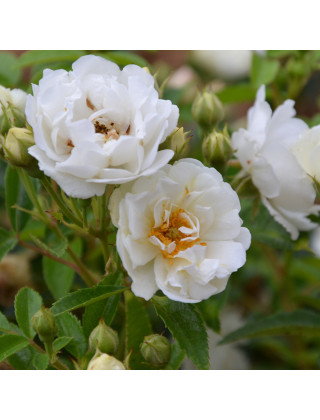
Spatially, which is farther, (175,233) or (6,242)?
(6,242)

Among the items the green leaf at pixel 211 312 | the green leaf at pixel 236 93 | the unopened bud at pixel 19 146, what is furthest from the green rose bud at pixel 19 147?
the green leaf at pixel 236 93

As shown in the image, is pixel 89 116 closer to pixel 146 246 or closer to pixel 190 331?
pixel 146 246

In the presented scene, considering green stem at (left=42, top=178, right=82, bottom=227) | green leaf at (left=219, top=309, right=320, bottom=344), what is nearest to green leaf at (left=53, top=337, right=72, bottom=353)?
green stem at (left=42, top=178, right=82, bottom=227)

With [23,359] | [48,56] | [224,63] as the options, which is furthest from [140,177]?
[224,63]

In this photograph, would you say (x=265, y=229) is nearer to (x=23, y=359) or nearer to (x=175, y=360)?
(x=175, y=360)

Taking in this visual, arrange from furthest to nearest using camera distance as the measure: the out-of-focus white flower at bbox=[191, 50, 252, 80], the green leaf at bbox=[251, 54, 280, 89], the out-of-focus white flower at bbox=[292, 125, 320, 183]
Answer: the out-of-focus white flower at bbox=[191, 50, 252, 80] < the green leaf at bbox=[251, 54, 280, 89] < the out-of-focus white flower at bbox=[292, 125, 320, 183]

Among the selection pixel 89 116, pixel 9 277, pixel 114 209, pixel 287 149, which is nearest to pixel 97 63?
pixel 89 116

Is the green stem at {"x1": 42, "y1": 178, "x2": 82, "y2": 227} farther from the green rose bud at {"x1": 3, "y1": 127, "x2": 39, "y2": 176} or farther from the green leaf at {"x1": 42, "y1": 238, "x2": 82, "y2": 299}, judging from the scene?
the green leaf at {"x1": 42, "y1": 238, "x2": 82, "y2": 299}
